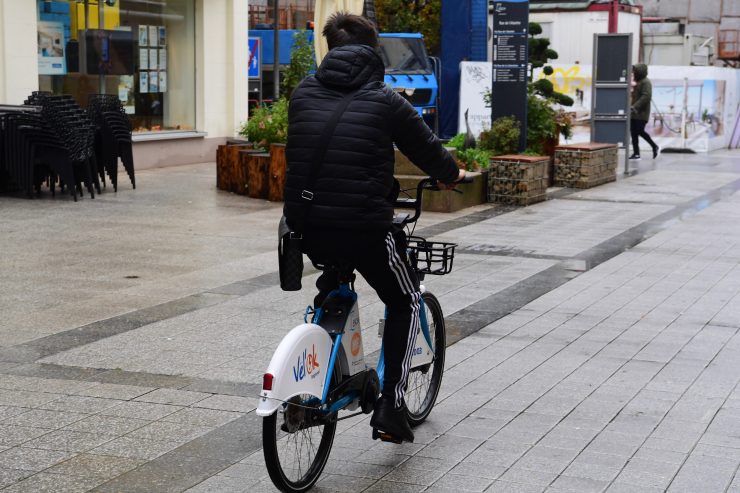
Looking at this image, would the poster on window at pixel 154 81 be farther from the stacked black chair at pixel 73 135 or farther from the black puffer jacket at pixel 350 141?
the black puffer jacket at pixel 350 141

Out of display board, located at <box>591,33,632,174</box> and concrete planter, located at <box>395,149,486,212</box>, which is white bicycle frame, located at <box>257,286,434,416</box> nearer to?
concrete planter, located at <box>395,149,486,212</box>

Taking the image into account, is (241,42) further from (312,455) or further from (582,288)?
(312,455)

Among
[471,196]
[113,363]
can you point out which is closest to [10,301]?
[113,363]

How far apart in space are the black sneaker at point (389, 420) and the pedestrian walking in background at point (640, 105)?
1914 centimetres

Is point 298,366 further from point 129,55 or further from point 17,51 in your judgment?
point 129,55

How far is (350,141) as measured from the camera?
15.0 ft

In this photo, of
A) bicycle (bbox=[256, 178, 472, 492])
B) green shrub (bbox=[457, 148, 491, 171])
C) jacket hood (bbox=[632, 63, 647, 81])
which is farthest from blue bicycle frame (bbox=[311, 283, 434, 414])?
jacket hood (bbox=[632, 63, 647, 81])

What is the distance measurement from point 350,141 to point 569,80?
882 inches

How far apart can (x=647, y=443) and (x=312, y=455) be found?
1.60 meters

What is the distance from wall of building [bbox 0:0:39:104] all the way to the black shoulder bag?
42.4 feet

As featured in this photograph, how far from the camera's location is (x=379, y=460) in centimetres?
506

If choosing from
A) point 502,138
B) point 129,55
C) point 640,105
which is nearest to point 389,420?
point 502,138

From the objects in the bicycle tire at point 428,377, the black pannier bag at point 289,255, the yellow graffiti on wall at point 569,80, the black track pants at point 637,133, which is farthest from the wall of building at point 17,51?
the black pannier bag at point 289,255

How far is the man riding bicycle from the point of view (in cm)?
455
